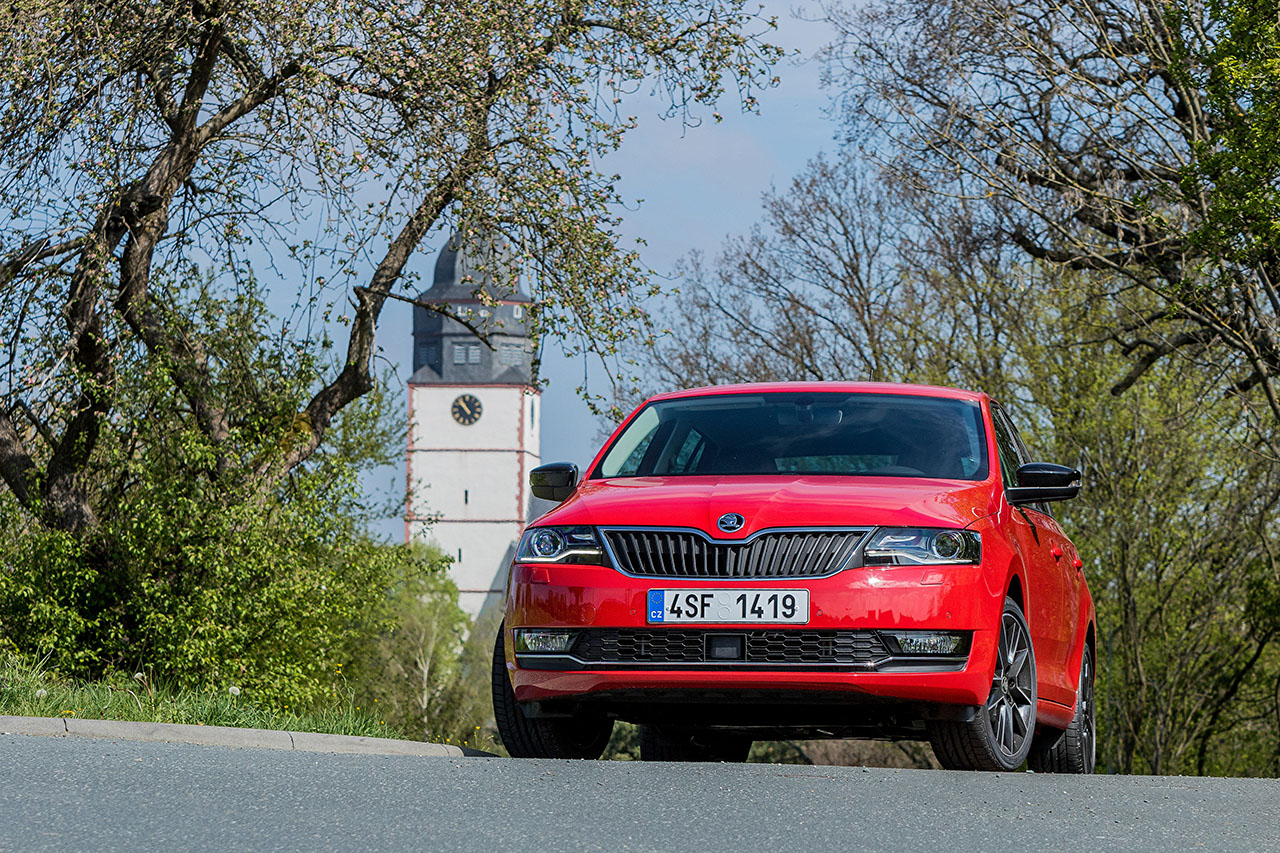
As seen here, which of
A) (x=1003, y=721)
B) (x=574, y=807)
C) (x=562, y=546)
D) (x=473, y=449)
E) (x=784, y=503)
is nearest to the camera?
(x=574, y=807)

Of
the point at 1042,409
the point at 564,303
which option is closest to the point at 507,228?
the point at 564,303

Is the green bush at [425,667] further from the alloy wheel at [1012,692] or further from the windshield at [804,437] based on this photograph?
the alloy wheel at [1012,692]

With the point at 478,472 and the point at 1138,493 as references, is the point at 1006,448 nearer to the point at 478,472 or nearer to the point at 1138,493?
the point at 1138,493

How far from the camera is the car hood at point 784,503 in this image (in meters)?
6.50

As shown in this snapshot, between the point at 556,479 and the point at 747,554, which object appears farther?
the point at 556,479

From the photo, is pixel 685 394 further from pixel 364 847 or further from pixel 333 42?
pixel 333 42

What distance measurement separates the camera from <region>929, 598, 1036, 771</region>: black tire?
676 centimetres

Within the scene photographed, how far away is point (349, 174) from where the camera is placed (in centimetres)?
1427

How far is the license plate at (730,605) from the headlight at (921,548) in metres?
0.33

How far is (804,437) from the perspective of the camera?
7742mm

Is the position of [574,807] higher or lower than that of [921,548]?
lower

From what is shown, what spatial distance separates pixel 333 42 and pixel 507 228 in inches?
95.4

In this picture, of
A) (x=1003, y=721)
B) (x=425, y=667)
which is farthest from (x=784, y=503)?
(x=425, y=667)

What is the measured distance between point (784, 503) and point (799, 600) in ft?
1.36
